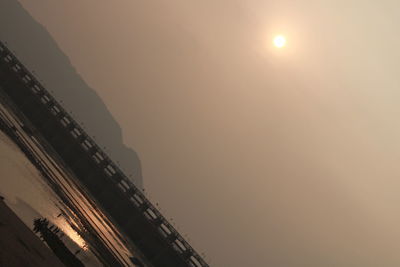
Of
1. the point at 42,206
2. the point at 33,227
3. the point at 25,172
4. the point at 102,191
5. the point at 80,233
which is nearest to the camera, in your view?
the point at 33,227

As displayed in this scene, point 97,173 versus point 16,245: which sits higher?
point 97,173

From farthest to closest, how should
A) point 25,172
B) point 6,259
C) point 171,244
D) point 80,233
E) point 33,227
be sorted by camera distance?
1. point 171,244
2. point 80,233
3. point 25,172
4. point 33,227
5. point 6,259

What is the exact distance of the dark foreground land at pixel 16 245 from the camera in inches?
190

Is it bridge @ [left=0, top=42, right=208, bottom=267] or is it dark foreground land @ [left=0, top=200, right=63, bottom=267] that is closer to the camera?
dark foreground land @ [left=0, top=200, right=63, bottom=267]

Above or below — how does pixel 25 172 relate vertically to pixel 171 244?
above

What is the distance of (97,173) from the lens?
109ft

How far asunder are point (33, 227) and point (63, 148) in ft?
86.1

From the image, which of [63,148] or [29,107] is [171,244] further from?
[29,107]

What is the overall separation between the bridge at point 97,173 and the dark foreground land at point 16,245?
24.0 meters

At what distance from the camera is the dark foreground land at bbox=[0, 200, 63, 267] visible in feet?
15.9

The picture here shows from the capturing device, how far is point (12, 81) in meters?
34.8

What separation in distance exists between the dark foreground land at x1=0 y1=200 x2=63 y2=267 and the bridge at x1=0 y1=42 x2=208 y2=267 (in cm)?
2398

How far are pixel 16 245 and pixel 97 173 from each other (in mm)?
28537

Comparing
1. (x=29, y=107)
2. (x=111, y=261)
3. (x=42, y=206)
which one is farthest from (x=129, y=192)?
(x=42, y=206)
